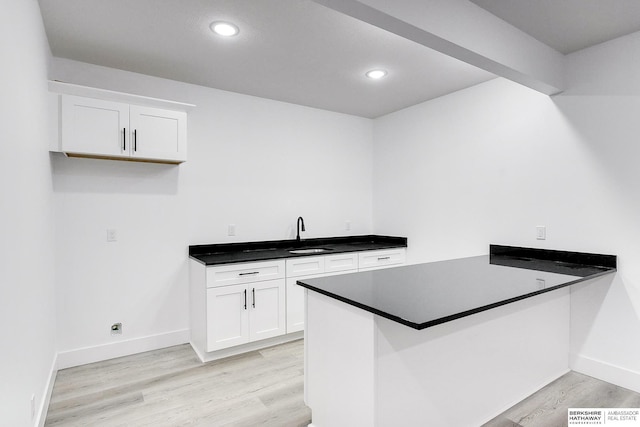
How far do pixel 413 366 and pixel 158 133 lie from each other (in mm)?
2640

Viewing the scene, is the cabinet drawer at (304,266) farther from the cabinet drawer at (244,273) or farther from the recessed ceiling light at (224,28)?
the recessed ceiling light at (224,28)

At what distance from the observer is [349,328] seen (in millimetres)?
1687

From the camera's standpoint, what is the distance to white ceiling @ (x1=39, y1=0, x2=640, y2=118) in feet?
6.93

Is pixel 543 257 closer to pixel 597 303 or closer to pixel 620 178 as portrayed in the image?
pixel 597 303

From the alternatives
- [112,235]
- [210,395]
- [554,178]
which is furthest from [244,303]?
[554,178]

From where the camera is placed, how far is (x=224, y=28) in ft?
7.64

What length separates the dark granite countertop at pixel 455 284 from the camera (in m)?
1.49

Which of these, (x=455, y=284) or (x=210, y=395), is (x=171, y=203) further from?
(x=455, y=284)

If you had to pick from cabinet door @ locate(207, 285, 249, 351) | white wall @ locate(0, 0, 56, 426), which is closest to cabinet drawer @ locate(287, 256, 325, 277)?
cabinet door @ locate(207, 285, 249, 351)

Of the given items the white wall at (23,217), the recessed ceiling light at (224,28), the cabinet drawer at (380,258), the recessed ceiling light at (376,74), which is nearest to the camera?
the white wall at (23,217)

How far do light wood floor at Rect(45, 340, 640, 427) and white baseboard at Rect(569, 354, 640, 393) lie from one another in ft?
0.19

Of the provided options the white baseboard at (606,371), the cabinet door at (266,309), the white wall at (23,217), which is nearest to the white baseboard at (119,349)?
the white wall at (23,217)

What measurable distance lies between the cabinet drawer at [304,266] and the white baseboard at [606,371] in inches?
88.0

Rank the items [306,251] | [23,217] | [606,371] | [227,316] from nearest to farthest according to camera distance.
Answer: [23,217] < [606,371] < [227,316] < [306,251]
